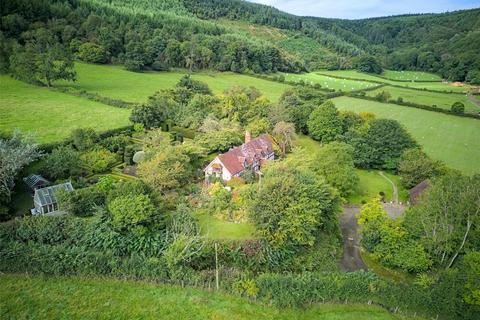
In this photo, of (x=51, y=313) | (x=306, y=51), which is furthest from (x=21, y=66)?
(x=306, y=51)

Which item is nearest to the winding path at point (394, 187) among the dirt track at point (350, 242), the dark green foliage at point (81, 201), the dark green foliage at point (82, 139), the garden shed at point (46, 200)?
the dirt track at point (350, 242)

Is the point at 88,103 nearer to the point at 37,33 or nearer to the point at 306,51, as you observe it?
the point at 37,33

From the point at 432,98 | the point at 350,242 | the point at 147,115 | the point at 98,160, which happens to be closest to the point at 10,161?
the point at 98,160

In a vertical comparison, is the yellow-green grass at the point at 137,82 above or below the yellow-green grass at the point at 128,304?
above

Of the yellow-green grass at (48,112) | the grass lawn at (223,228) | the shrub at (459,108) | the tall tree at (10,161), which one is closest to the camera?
the grass lawn at (223,228)

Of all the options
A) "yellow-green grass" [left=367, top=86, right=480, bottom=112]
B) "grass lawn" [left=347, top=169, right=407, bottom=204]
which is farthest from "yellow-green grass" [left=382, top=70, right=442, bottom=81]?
"grass lawn" [left=347, top=169, right=407, bottom=204]

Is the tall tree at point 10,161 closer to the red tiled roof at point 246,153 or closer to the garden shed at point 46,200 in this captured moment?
the garden shed at point 46,200
